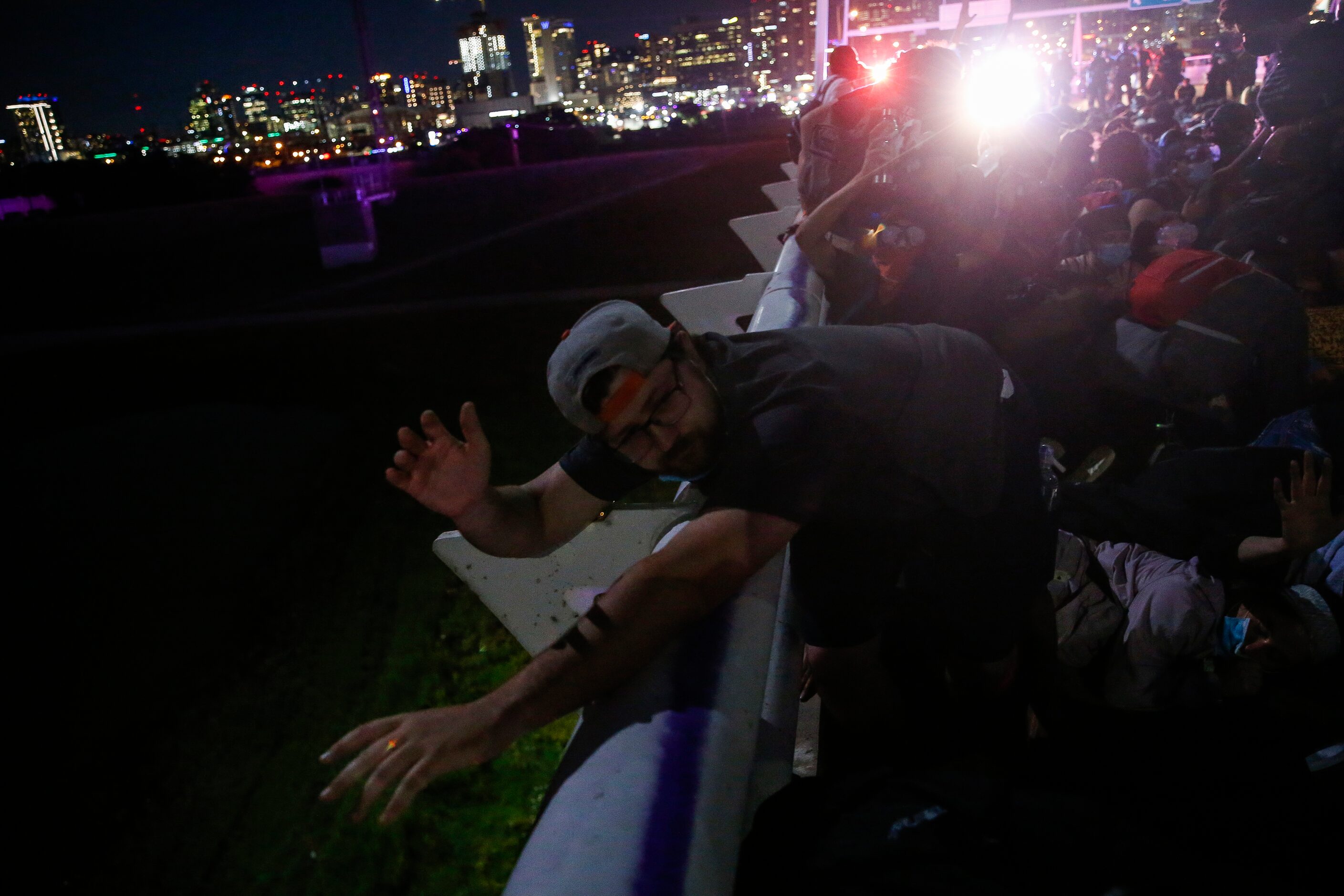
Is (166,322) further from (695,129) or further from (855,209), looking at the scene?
(695,129)

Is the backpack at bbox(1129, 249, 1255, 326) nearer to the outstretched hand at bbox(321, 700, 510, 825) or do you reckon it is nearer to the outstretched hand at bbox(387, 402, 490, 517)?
the outstretched hand at bbox(387, 402, 490, 517)

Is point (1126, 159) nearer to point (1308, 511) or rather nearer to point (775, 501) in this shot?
point (1308, 511)

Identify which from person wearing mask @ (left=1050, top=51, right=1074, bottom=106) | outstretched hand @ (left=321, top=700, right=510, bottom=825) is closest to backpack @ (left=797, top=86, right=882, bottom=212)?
outstretched hand @ (left=321, top=700, right=510, bottom=825)

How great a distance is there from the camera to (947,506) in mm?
2072

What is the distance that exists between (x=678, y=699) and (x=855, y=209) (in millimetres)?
3112

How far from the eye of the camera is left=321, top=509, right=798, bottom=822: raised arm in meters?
1.36

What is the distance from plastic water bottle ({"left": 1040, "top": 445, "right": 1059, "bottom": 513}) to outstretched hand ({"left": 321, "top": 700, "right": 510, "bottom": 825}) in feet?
5.64

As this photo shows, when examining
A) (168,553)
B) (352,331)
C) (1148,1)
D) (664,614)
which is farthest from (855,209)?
(1148,1)

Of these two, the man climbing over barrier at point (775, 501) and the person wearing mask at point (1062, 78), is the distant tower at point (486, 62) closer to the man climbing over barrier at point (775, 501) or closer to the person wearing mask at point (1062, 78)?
the person wearing mask at point (1062, 78)

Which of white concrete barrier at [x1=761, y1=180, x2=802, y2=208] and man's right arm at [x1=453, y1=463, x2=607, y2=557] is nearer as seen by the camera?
man's right arm at [x1=453, y1=463, x2=607, y2=557]

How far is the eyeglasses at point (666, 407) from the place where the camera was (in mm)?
1768

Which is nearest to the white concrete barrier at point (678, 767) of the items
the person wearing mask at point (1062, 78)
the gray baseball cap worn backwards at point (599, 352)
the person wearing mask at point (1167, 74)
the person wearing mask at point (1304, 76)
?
the gray baseball cap worn backwards at point (599, 352)

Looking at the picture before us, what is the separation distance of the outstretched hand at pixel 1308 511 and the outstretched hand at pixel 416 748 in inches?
91.8

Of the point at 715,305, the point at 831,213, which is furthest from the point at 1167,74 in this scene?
the point at 831,213
